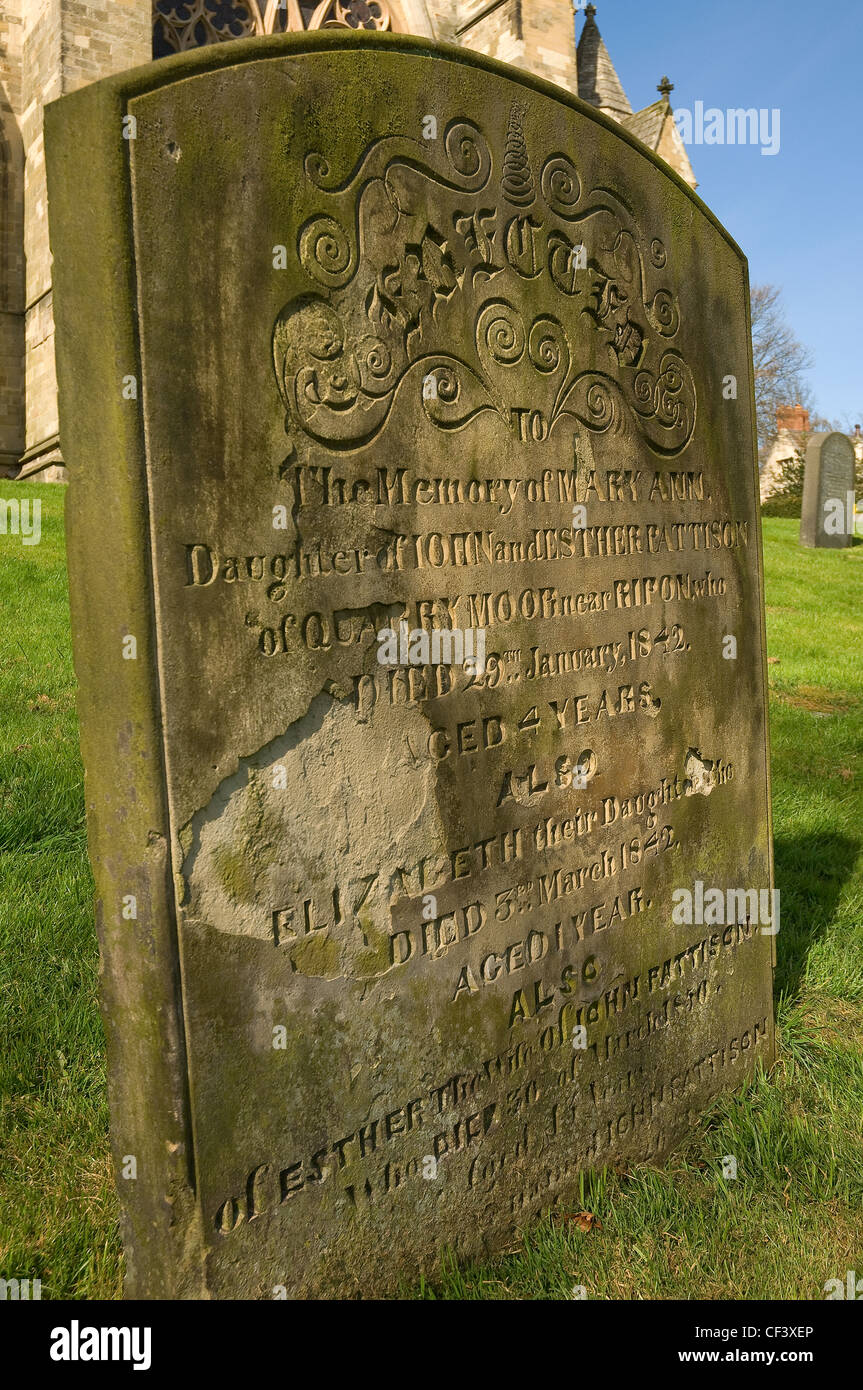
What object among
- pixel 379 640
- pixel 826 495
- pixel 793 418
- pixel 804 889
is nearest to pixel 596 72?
pixel 826 495

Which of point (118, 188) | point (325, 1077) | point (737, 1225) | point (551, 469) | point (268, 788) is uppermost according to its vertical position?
point (118, 188)

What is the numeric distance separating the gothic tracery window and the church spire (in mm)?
6614

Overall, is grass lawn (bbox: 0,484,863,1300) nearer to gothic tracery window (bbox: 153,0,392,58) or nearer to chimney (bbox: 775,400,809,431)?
gothic tracery window (bbox: 153,0,392,58)

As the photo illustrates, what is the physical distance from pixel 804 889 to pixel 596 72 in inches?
841

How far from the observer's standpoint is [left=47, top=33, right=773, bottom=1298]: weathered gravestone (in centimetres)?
180

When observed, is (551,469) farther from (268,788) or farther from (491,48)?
(491,48)

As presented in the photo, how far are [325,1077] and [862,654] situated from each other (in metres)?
7.72

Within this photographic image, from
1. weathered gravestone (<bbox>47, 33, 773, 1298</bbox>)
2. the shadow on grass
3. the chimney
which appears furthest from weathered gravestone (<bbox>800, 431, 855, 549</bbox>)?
the chimney

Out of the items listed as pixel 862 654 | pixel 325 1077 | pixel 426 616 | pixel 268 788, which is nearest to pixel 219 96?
pixel 426 616

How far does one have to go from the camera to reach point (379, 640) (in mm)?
2129

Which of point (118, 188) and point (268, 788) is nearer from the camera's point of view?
point (118, 188)

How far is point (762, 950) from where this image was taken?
327 centimetres

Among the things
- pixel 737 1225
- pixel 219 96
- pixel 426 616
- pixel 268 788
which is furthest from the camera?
pixel 737 1225

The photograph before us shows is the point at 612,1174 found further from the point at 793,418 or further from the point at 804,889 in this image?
the point at 793,418
